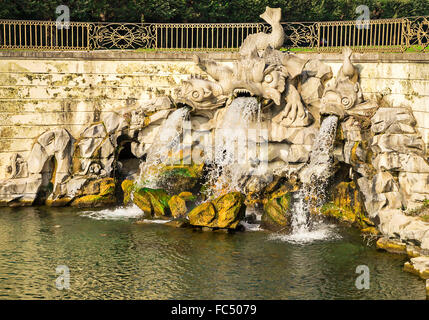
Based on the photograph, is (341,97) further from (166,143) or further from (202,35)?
(166,143)

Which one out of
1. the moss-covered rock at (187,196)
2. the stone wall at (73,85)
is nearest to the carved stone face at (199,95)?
the stone wall at (73,85)

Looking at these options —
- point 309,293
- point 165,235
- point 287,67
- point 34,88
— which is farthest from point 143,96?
point 309,293

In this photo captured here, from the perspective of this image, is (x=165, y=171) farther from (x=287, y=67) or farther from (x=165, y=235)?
(x=287, y=67)

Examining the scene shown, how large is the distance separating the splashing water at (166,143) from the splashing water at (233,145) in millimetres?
1531

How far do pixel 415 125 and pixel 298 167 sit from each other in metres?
4.03

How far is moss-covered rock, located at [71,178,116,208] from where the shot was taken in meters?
24.3

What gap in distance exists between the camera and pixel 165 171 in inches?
928

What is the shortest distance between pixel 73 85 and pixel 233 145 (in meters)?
6.88

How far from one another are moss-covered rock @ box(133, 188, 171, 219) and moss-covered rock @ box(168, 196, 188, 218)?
27cm

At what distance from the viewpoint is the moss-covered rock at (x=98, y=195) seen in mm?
24344

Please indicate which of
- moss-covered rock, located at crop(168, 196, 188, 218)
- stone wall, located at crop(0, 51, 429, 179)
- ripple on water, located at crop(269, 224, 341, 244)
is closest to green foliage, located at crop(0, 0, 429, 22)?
stone wall, located at crop(0, 51, 429, 179)

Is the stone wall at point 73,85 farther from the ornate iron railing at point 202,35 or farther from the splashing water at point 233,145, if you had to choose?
the splashing water at point 233,145

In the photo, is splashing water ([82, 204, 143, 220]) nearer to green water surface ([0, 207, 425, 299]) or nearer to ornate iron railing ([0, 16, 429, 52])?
green water surface ([0, 207, 425, 299])

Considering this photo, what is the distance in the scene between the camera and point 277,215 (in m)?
21.0
